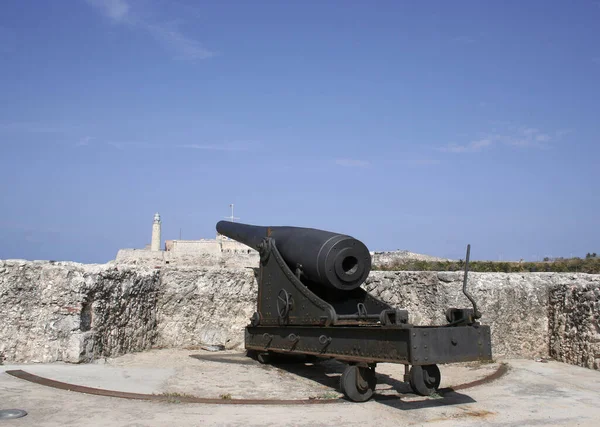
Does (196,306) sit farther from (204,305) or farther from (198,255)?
(198,255)

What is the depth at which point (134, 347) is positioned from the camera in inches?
300

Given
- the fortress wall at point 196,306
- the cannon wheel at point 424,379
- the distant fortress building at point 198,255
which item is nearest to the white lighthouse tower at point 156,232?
the distant fortress building at point 198,255

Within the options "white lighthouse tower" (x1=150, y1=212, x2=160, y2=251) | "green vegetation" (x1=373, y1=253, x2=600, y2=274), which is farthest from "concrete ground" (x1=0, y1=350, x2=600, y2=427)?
"white lighthouse tower" (x1=150, y1=212, x2=160, y2=251)

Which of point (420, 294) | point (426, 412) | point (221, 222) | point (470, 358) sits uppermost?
point (221, 222)

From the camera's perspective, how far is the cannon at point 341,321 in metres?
4.88

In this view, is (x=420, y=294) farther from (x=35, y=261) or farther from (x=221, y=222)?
(x=35, y=261)

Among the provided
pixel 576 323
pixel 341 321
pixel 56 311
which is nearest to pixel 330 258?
pixel 341 321

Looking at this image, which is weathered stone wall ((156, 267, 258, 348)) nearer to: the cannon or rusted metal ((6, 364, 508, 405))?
the cannon

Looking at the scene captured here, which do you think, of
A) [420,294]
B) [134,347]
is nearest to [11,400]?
[134,347]

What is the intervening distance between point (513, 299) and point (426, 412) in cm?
371

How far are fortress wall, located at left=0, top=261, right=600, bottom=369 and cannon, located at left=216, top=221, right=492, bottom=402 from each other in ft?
3.38

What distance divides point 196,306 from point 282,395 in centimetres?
322

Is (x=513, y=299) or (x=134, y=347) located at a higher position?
(x=513, y=299)

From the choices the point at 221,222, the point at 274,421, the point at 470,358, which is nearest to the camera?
the point at 274,421
